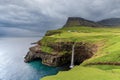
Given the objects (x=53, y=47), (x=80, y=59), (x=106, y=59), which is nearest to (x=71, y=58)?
(x=80, y=59)

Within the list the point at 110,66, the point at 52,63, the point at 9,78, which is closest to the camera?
the point at 110,66

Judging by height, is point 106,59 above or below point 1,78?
above

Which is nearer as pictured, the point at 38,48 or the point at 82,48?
the point at 82,48

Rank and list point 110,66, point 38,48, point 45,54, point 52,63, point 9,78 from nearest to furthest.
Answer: point 110,66, point 9,78, point 52,63, point 45,54, point 38,48

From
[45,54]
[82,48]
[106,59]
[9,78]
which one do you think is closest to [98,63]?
[106,59]

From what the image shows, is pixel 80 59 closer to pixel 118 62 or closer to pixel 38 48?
pixel 38 48

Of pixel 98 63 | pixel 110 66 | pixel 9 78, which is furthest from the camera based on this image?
pixel 9 78

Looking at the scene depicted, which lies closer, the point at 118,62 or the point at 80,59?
the point at 118,62

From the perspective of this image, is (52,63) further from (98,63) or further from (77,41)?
(98,63)

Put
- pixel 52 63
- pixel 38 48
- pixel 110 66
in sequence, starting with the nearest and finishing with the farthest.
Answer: pixel 110 66 < pixel 52 63 < pixel 38 48
